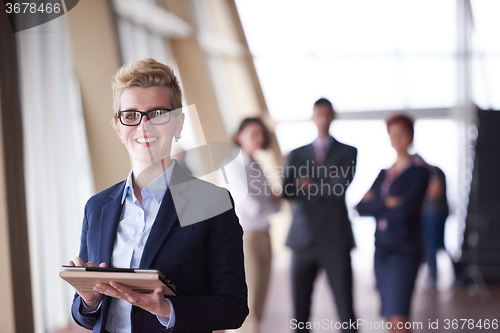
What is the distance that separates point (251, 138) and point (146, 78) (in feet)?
4.66

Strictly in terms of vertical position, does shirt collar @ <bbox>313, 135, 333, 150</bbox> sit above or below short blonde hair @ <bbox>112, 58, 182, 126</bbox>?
below

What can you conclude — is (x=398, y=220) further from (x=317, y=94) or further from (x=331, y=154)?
(x=317, y=94)

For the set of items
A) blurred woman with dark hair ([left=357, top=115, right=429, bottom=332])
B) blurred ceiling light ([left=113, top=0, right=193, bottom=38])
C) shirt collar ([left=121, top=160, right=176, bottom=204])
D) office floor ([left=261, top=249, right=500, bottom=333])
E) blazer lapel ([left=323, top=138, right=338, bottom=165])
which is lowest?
office floor ([left=261, top=249, right=500, bottom=333])

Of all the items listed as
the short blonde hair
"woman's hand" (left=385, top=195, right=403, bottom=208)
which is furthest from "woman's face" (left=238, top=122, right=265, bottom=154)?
the short blonde hair

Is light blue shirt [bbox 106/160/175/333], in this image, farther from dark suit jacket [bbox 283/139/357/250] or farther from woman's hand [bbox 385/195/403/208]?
woman's hand [bbox 385/195/403/208]

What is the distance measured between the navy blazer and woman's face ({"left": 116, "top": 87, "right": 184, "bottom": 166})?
1.59 metres

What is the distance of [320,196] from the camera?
266 cm

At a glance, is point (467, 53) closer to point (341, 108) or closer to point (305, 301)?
point (341, 108)

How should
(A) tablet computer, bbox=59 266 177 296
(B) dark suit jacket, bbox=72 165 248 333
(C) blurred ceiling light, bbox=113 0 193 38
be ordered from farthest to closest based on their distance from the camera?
(C) blurred ceiling light, bbox=113 0 193 38 < (B) dark suit jacket, bbox=72 165 248 333 < (A) tablet computer, bbox=59 266 177 296

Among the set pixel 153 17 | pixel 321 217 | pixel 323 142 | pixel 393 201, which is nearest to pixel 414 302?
pixel 393 201

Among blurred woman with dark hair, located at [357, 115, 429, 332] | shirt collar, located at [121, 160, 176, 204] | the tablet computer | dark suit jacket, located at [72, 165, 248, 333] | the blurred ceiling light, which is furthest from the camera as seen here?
the blurred ceiling light

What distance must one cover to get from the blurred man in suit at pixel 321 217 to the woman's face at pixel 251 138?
0.20m

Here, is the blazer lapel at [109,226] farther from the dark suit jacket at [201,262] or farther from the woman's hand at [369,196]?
the woman's hand at [369,196]

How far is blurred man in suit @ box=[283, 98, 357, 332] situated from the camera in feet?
8.64
